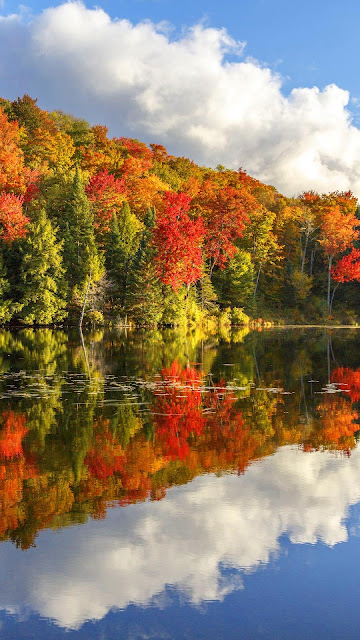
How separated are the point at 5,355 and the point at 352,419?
1451cm

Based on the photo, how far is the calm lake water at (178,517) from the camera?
3.90m

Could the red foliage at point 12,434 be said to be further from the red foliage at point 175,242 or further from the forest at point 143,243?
the red foliage at point 175,242

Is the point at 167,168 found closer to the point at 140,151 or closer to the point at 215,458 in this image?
the point at 140,151

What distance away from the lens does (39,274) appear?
126 feet

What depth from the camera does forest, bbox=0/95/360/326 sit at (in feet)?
130

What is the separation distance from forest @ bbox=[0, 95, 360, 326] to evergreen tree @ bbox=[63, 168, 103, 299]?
0.35 feet

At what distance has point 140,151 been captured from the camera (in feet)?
223

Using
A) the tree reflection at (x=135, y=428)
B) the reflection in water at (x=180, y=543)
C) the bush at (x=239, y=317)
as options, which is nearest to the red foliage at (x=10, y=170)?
the bush at (x=239, y=317)

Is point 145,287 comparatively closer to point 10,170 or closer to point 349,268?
point 10,170

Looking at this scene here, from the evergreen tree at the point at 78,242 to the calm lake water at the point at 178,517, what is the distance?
30092 mm

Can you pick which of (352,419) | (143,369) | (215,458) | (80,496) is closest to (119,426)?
(215,458)

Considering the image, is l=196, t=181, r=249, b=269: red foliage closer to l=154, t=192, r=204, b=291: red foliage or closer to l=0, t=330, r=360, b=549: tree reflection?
l=154, t=192, r=204, b=291: red foliage

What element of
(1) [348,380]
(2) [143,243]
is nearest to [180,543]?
(1) [348,380]

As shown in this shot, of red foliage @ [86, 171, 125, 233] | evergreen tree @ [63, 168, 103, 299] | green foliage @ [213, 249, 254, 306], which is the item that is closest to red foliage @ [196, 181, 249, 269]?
green foliage @ [213, 249, 254, 306]
